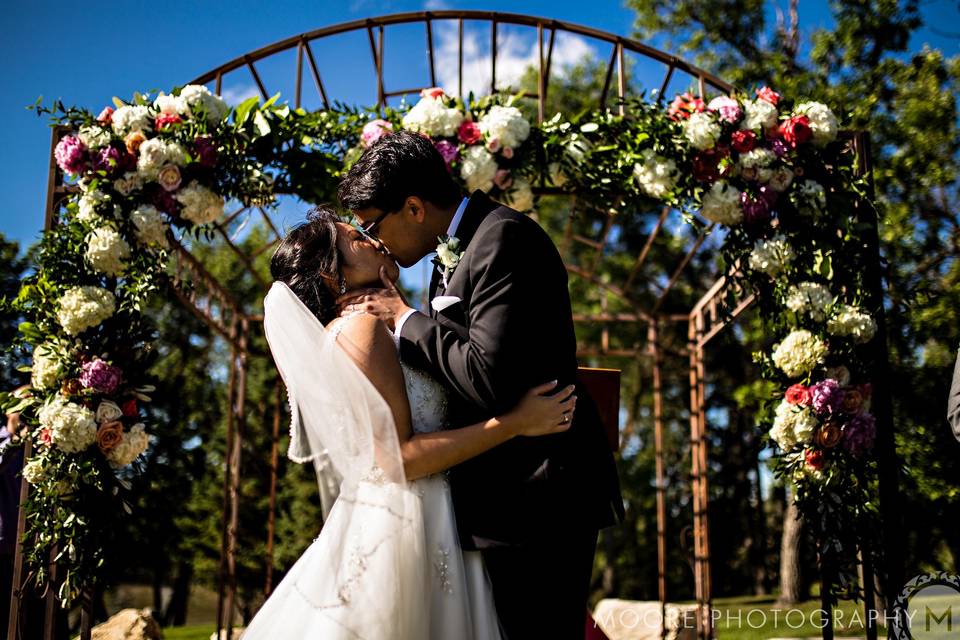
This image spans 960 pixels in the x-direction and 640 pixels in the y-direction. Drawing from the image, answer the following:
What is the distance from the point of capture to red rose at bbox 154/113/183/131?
5.20 meters

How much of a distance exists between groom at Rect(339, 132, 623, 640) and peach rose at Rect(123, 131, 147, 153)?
299cm

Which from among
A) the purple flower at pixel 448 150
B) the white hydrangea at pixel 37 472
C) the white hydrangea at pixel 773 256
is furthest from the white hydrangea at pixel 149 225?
the white hydrangea at pixel 773 256

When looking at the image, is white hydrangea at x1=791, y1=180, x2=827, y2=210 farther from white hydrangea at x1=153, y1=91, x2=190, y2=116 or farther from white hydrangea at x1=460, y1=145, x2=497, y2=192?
white hydrangea at x1=153, y1=91, x2=190, y2=116

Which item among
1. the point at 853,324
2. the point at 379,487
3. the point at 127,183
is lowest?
the point at 379,487

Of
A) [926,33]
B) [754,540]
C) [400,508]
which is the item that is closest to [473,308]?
[400,508]

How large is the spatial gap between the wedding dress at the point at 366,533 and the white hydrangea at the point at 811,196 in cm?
333

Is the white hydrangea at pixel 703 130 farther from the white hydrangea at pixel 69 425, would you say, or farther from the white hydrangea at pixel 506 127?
the white hydrangea at pixel 69 425

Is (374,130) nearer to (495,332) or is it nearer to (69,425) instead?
(69,425)

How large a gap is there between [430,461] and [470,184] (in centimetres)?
314

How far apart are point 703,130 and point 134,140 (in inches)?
133

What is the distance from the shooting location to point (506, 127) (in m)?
5.27

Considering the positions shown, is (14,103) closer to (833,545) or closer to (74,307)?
(74,307)

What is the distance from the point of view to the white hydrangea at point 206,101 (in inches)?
206

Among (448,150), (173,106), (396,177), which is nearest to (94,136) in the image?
(173,106)
